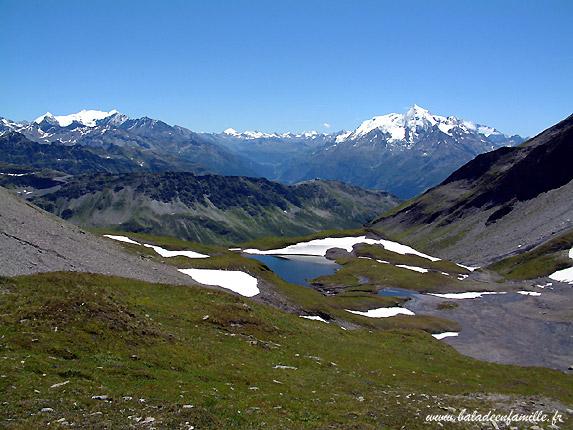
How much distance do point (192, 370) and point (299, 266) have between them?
458ft

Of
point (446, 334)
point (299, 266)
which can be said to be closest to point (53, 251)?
point (446, 334)

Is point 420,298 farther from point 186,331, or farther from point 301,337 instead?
point 186,331

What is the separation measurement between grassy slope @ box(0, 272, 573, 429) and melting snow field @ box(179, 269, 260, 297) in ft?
52.7

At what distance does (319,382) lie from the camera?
28141 mm

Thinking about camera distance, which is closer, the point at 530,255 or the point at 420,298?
the point at 420,298

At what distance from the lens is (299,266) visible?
164 m

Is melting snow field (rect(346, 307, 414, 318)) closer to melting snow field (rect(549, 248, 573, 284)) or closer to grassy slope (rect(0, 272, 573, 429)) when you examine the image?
grassy slope (rect(0, 272, 573, 429))

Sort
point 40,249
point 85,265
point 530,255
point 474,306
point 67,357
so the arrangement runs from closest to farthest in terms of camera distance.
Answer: point 67,357
point 40,249
point 85,265
point 474,306
point 530,255

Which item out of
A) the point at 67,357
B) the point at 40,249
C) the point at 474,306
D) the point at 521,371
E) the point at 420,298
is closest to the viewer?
the point at 67,357

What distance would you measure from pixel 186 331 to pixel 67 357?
11.8m

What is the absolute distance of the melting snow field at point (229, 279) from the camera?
201ft

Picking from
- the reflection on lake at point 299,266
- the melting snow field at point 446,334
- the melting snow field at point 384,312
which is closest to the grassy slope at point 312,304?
the melting snow field at point 446,334

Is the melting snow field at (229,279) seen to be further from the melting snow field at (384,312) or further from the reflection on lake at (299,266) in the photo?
the reflection on lake at (299,266)

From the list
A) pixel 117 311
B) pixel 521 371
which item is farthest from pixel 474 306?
pixel 117 311
